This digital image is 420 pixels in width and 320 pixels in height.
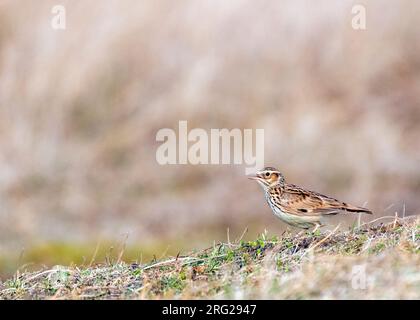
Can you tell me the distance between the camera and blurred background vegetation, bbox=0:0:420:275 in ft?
71.6

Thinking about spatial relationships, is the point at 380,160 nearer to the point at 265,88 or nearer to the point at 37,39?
the point at 265,88

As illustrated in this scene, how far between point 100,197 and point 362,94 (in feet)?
20.7

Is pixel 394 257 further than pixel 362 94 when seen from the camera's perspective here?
No

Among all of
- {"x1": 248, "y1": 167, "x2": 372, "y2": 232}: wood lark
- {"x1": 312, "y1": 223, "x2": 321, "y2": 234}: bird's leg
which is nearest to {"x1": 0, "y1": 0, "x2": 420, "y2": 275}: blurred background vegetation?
{"x1": 248, "y1": 167, "x2": 372, "y2": 232}: wood lark

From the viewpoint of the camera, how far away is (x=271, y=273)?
8648 millimetres

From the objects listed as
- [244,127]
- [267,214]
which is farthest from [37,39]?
[267,214]

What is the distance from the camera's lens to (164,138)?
22172 millimetres

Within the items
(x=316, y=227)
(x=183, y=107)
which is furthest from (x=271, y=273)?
(x=183, y=107)

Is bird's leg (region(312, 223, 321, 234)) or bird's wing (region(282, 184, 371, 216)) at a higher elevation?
bird's wing (region(282, 184, 371, 216))

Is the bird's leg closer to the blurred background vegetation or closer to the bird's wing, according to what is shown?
the bird's wing

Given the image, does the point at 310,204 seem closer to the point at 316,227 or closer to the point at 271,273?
the point at 316,227

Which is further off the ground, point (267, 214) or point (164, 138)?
point (164, 138)

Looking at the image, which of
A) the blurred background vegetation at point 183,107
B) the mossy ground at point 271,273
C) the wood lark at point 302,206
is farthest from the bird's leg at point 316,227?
the blurred background vegetation at point 183,107

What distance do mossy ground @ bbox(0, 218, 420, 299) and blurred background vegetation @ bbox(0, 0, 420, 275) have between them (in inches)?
457
